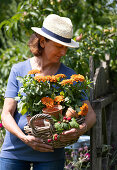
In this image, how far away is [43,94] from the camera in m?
1.78

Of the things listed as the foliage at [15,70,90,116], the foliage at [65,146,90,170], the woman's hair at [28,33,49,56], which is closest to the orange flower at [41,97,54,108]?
the foliage at [15,70,90,116]

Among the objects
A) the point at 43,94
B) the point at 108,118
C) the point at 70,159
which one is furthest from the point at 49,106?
the point at 108,118

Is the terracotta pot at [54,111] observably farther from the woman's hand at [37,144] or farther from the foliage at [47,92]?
the woman's hand at [37,144]

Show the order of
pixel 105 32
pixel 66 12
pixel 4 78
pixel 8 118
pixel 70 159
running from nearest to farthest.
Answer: pixel 8 118 → pixel 70 159 → pixel 105 32 → pixel 66 12 → pixel 4 78

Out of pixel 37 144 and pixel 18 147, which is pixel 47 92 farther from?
pixel 18 147

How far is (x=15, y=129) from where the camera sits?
1.79m

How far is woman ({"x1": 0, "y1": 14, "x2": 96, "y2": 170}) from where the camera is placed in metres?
1.78

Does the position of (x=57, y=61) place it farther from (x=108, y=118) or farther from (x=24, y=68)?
(x=108, y=118)

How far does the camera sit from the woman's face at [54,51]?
1.94 meters

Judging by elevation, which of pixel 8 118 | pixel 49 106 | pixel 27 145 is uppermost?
pixel 49 106

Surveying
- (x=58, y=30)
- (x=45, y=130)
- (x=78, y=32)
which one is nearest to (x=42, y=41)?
(x=58, y=30)

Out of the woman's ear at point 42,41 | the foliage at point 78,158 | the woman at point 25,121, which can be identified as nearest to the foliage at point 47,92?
the woman at point 25,121

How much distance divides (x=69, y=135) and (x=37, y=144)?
0.20 metres

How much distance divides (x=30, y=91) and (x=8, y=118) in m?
0.26
